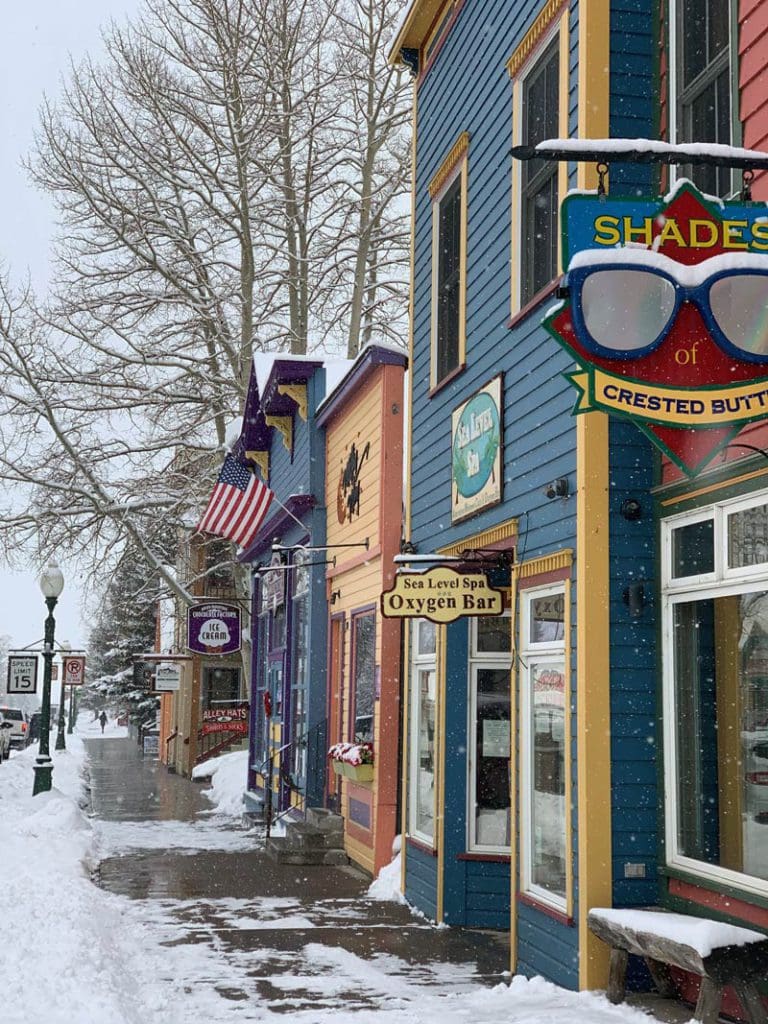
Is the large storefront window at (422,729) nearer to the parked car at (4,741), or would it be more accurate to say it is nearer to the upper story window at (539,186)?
the upper story window at (539,186)

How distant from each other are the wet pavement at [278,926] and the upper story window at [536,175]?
4843mm

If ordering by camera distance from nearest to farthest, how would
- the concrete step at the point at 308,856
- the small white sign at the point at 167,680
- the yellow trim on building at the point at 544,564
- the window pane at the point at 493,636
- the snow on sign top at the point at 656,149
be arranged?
the snow on sign top at the point at 656,149 → the yellow trim on building at the point at 544,564 → the window pane at the point at 493,636 → the concrete step at the point at 308,856 → the small white sign at the point at 167,680

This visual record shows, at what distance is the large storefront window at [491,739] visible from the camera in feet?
35.1

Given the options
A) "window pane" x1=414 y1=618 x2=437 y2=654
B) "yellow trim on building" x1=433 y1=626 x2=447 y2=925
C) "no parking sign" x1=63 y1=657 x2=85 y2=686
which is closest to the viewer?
"yellow trim on building" x1=433 y1=626 x2=447 y2=925

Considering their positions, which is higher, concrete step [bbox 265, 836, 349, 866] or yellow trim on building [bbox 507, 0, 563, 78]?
yellow trim on building [bbox 507, 0, 563, 78]

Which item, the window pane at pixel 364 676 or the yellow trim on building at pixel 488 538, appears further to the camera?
the window pane at pixel 364 676

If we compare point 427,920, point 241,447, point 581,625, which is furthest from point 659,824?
point 241,447

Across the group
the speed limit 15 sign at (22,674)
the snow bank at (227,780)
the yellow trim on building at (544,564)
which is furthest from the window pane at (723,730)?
the speed limit 15 sign at (22,674)

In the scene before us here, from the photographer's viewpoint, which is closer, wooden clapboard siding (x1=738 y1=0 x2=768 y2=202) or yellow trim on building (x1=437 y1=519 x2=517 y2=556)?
wooden clapboard siding (x1=738 y1=0 x2=768 y2=202)

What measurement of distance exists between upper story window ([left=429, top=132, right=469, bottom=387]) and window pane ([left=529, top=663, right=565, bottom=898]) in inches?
140

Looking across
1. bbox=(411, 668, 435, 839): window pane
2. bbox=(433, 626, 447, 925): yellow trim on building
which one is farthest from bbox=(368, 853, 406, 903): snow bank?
bbox=(433, 626, 447, 925): yellow trim on building

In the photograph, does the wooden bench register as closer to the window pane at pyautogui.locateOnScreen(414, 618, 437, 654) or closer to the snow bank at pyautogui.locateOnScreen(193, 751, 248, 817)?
the window pane at pyautogui.locateOnScreen(414, 618, 437, 654)

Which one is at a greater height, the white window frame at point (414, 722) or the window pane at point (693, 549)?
the window pane at point (693, 549)

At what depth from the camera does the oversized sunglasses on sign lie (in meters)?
5.29
